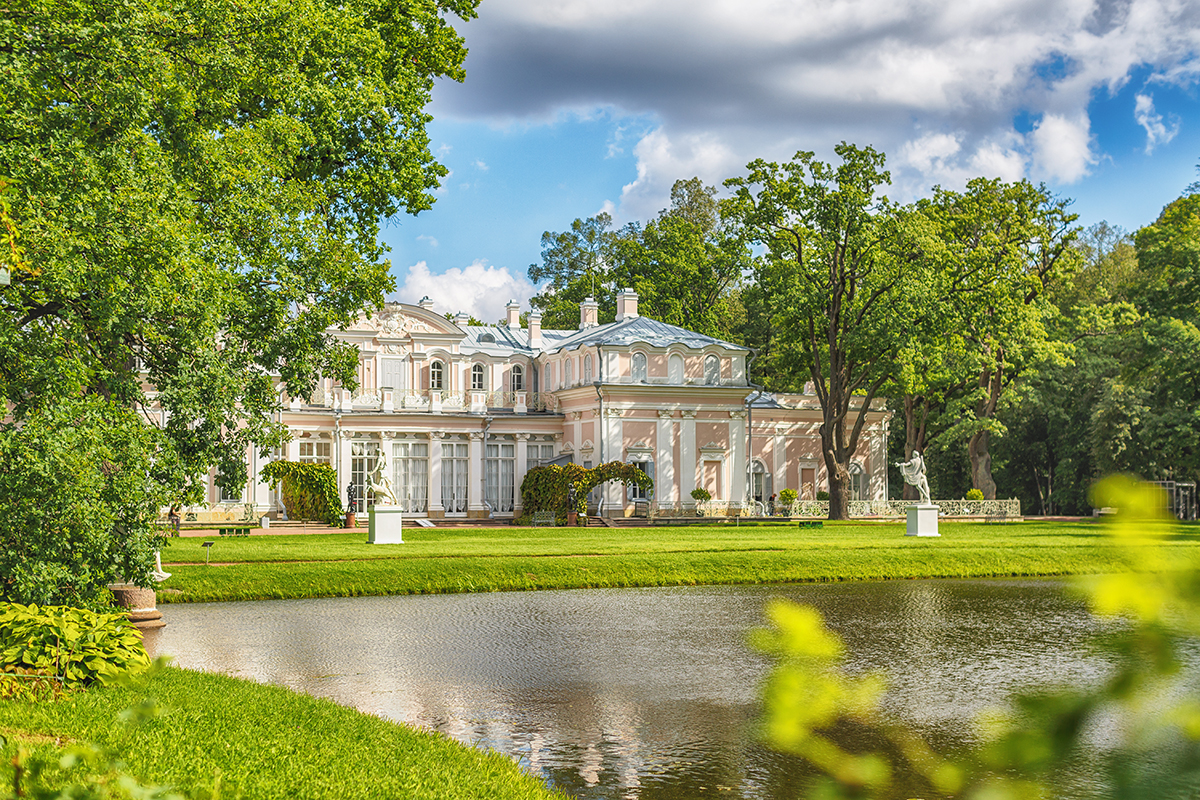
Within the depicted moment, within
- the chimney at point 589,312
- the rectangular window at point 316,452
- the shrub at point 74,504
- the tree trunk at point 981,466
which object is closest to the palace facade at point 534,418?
the rectangular window at point 316,452

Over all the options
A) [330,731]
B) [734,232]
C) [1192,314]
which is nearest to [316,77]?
[330,731]

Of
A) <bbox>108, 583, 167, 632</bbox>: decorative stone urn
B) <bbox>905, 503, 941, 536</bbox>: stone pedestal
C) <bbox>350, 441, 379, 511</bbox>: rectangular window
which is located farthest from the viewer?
<bbox>350, 441, 379, 511</bbox>: rectangular window

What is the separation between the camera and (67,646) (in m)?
8.30

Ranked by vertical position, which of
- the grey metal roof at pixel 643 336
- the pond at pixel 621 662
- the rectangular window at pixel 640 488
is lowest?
the pond at pixel 621 662

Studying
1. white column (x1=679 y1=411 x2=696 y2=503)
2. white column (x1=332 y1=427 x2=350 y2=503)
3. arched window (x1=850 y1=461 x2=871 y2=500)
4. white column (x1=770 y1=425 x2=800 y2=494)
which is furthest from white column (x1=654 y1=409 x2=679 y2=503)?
white column (x1=332 y1=427 x2=350 y2=503)

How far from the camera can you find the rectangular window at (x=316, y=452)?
4075 centimetres

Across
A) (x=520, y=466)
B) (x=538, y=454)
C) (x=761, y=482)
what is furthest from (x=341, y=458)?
(x=761, y=482)

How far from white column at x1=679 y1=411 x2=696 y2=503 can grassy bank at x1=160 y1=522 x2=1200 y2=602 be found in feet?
42.0

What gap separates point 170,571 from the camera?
61.1 ft

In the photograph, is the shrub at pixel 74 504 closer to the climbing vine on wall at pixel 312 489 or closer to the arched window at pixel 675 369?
the climbing vine on wall at pixel 312 489

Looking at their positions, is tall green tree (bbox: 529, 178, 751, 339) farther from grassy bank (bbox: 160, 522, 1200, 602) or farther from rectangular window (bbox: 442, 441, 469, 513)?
grassy bank (bbox: 160, 522, 1200, 602)

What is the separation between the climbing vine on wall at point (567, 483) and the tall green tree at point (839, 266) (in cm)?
712

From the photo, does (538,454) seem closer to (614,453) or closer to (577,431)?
(577,431)

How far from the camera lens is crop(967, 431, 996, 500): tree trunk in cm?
4553
